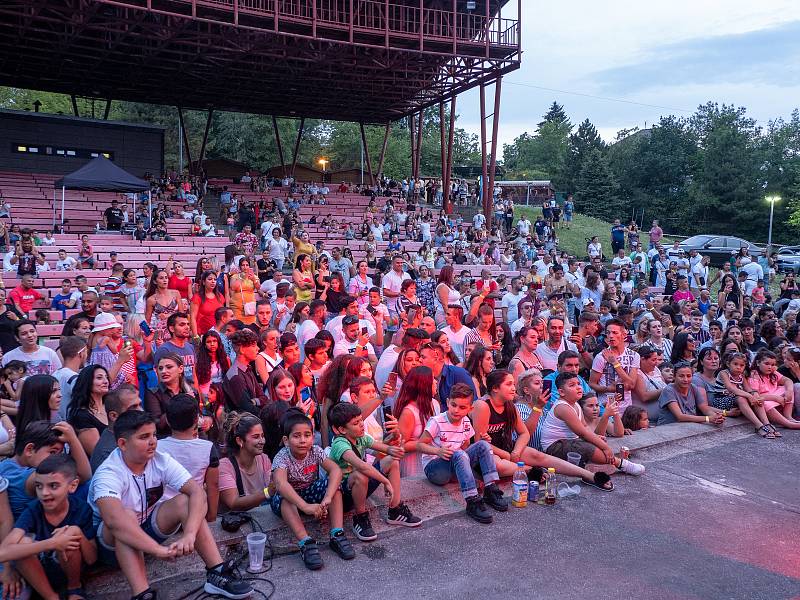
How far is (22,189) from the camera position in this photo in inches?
866

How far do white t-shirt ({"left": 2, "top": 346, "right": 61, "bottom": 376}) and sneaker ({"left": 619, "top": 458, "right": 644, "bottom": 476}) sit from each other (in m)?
5.75

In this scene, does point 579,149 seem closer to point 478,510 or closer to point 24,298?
point 24,298

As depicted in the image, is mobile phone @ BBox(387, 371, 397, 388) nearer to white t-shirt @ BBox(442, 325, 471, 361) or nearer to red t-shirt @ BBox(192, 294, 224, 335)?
white t-shirt @ BBox(442, 325, 471, 361)

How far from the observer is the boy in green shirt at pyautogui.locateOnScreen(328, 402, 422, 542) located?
4.70 metres

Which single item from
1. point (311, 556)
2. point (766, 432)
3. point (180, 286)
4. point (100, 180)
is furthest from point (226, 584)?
point (100, 180)

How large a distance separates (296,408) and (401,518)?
1.18 meters

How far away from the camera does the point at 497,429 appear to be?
575 cm

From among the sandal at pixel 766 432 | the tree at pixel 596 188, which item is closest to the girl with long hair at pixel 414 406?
the sandal at pixel 766 432

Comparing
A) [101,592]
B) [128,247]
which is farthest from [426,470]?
[128,247]

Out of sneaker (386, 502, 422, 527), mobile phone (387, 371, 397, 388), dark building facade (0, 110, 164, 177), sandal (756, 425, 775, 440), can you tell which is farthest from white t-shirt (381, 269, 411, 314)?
dark building facade (0, 110, 164, 177)

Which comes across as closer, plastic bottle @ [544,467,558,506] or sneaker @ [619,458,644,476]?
plastic bottle @ [544,467,558,506]

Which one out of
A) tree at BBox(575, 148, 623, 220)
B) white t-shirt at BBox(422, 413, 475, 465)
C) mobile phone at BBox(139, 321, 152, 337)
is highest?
tree at BBox(575, 148, 623, 220)

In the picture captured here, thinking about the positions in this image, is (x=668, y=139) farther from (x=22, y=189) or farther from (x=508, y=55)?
(x=22, y=189)

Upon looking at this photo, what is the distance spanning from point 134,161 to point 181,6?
9.89 meters
